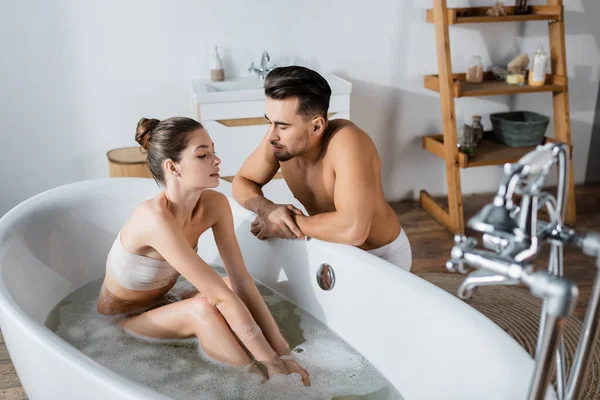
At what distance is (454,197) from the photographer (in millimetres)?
3348

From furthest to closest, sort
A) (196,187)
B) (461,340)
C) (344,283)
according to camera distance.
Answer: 1. (344,283)
2. (196,187)
3. (461,340)

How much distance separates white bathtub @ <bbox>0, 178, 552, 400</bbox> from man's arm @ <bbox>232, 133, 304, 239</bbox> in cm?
6

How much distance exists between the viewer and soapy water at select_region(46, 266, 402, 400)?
5.75 ft

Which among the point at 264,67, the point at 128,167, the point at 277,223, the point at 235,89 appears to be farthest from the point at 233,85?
the point at 277,223

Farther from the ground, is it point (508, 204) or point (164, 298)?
point (508, 204)

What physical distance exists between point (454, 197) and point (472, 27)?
1016mm

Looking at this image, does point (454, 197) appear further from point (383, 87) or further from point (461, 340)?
point (461, 340)

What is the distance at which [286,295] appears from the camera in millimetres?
2266

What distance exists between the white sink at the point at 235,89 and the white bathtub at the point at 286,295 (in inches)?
23.6

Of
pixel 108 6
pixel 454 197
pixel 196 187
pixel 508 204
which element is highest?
pixel 108 6

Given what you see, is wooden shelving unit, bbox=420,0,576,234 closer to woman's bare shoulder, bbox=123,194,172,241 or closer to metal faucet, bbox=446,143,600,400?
woman's bare shoulder, bbox=123,194,172,241

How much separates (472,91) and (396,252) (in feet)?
4.61

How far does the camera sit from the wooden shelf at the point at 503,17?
3.25 meters

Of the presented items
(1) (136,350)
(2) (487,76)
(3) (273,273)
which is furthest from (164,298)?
(2) (487,76)
